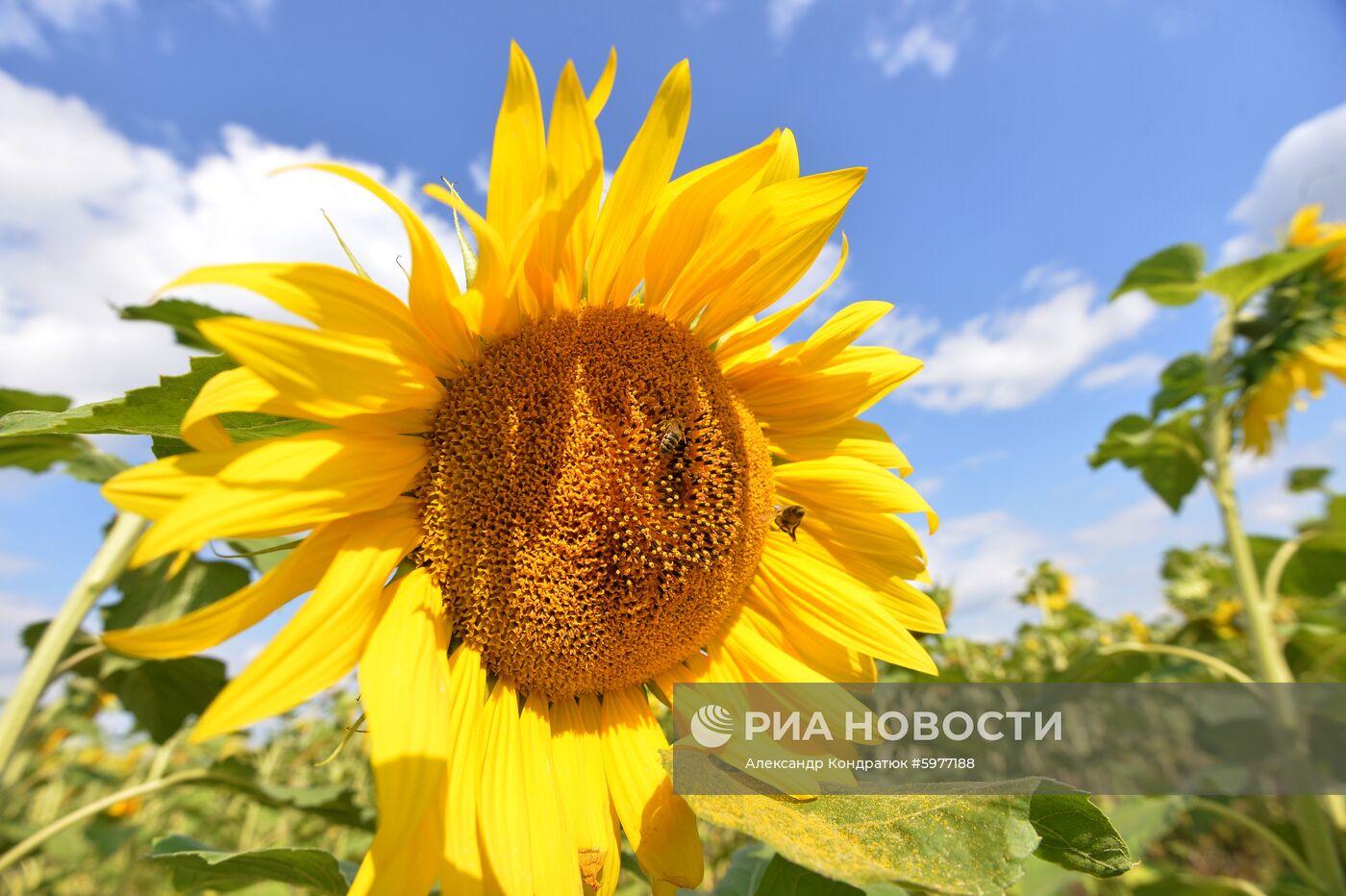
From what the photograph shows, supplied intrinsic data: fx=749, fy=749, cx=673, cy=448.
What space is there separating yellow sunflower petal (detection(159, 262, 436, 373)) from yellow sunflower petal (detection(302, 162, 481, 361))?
35mm

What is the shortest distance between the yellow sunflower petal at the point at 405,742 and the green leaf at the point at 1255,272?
4.72 meters

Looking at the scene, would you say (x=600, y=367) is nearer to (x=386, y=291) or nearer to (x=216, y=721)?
(x=386, y=291)

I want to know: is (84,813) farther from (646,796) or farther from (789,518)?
(789,518)

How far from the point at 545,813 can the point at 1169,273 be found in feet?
16.5

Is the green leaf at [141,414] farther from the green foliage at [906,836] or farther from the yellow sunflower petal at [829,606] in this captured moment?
the yellow sunflower petal at [829,606]

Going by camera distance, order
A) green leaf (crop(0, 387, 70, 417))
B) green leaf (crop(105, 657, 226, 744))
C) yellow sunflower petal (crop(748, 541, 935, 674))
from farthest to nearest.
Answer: green leaf (crop(105, 657, 226, 744)), green leaf (crop(0, 387, 70, 417)), yellow sunflower petal (crop(748, 541, 935, 674))

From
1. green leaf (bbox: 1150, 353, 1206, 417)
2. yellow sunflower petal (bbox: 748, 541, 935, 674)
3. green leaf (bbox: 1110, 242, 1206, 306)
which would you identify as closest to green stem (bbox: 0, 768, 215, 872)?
yellow sunflower petal (bbox: 748, 541, 935, 674)

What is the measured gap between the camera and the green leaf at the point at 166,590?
9.48 ft

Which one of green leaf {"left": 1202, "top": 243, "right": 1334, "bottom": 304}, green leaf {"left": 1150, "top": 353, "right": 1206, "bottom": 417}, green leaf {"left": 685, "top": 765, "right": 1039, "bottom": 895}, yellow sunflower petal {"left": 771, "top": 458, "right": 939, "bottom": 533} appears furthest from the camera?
green leaf {"left": 1150, "top": 353, "right": 1206, "bottom": 417}

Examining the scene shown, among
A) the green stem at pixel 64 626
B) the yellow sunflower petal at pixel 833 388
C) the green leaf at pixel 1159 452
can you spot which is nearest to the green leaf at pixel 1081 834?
the yellow sunflower petal at pixel 833 388

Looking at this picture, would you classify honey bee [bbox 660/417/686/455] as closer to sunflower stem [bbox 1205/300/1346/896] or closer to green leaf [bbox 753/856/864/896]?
green leaf [bbox 753/856/864/896]

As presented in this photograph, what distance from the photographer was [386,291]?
1209mm

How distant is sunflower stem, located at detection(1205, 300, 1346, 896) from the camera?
3.33m

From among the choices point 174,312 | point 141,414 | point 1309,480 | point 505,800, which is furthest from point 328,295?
point 1309,480
